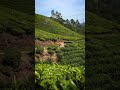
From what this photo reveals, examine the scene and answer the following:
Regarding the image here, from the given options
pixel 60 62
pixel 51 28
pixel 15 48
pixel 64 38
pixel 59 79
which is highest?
pixel 51 28

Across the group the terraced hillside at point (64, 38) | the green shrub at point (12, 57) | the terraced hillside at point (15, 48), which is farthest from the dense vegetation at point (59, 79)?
the terraced hillside at point (64, 38)

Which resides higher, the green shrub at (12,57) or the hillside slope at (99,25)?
the hillside slope at (99,25)

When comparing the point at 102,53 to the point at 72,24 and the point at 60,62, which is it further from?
the point at 72,24

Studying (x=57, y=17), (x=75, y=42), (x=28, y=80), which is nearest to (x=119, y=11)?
(x=75, y=42)

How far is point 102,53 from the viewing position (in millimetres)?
18812

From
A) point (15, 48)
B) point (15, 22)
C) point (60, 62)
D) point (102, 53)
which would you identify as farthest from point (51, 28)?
point (15, 48)

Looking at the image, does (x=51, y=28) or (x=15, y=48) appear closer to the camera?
(x=15, y=48)

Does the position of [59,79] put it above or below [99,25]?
below

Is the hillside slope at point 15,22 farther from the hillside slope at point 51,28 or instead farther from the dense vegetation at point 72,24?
the dense vegetation at point 72,24

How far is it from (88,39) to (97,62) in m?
9.33

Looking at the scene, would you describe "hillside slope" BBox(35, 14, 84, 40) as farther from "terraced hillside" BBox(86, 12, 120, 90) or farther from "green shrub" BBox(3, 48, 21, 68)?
"green shrub" BBox(3, 48, 21, 68)

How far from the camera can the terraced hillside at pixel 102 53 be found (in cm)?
1153

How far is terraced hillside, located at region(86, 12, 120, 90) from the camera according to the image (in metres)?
11.5

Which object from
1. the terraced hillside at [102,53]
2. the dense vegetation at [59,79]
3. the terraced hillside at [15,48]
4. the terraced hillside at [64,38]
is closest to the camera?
the dense vegetation at [59,79]
